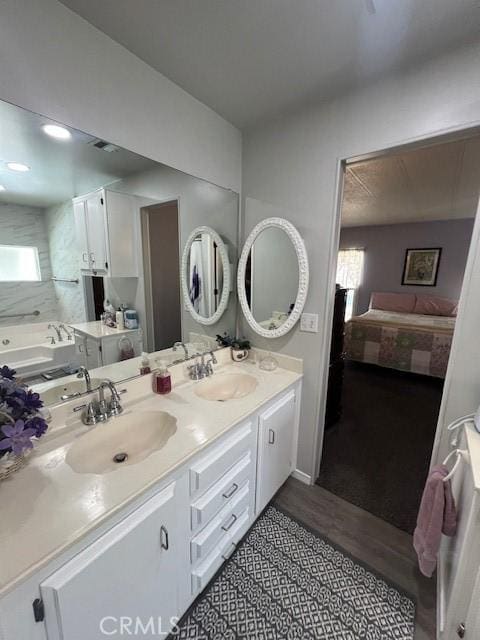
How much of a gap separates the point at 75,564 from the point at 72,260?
1.11 m

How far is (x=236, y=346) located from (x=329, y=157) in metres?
1.33

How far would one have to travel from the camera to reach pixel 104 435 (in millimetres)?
1143

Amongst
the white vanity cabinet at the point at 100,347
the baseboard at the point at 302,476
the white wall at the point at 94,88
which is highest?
Answer: the white wall at the point at 94,88

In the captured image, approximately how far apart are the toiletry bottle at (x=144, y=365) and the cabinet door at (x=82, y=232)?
0.54 m

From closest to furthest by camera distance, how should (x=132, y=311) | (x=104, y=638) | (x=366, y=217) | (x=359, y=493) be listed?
(x=104, y=638) → (x=132, y=311) → (x=359, y=493) → (x=366, y=217)

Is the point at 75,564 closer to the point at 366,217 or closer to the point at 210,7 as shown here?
the point at 210,7

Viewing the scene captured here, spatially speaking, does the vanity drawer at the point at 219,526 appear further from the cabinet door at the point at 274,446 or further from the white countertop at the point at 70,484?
the white countertop at the point at 70,484

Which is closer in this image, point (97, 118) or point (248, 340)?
point (97, 118)

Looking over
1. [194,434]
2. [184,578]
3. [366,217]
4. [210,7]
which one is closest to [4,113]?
[210,7]

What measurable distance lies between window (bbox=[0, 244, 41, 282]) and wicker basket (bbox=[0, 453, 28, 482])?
0.63 m

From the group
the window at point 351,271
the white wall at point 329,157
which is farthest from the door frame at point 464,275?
the window at point 351,271

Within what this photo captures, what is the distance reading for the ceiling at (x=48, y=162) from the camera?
96 cm

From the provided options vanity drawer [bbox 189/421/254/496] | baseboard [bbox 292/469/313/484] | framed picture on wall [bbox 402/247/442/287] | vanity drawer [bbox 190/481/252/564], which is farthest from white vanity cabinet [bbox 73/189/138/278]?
framed picture on wall [bbox 402/247/442/287]

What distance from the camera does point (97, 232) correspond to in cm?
129
